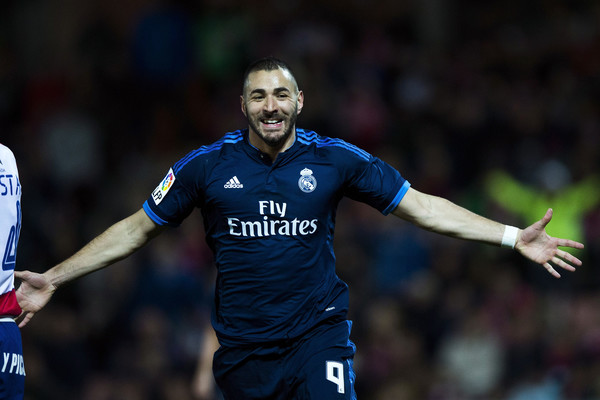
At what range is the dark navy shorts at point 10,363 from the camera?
482 cm

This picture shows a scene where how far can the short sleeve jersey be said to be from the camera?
4.87 metres

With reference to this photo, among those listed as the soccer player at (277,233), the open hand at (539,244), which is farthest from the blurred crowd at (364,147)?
the soccer player at (277,233)

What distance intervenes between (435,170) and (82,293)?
403 centimetres

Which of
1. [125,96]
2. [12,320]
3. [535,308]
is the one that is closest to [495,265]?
[535,308]

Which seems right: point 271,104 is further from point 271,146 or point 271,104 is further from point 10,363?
point 10,363

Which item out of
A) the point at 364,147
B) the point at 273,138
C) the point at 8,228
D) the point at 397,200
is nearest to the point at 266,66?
the point at 273,138

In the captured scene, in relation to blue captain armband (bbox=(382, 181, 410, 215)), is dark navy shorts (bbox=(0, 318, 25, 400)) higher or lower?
lower

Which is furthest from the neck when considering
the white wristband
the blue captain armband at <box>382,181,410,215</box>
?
the white wristband

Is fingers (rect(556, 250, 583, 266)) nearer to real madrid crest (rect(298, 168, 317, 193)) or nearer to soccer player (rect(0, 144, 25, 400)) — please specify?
real madrid crest (rect(298, 168, 317, 193))

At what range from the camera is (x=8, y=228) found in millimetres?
4902

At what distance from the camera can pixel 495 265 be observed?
10156 mm

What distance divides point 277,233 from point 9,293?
1412mm

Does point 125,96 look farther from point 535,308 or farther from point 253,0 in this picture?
Answer: point 535,308

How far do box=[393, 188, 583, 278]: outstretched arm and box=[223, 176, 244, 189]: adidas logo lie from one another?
880 mm
